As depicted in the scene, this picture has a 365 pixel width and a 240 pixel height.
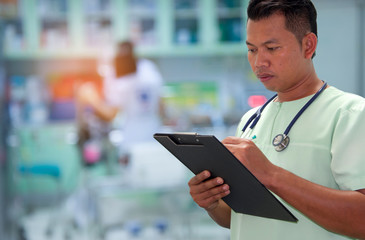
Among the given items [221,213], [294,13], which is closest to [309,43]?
[294,13]

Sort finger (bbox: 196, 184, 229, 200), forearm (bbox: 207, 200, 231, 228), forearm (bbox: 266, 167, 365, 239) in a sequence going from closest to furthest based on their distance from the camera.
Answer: forearm (bbox: 266, 167, 365, 239) → finger (bbox: 196, 184, 229, 200) → forearm (bbox: 207, 200, 231, 228)

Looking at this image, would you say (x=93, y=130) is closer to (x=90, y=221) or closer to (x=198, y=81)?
(x=90, y=221)

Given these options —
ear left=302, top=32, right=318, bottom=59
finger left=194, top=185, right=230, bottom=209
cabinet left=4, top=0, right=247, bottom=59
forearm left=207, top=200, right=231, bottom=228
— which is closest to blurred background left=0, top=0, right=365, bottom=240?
cabinet left=4, top=0, right=247, bottom=59

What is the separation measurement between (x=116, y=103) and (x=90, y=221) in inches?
40.0

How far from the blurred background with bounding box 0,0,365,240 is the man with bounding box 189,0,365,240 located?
2.61 meters

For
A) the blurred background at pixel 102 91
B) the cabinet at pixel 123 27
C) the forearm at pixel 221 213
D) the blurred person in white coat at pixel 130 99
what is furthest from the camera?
the cabinet at pixel 123 27

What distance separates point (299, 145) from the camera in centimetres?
103

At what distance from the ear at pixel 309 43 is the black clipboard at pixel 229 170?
1.07 ft

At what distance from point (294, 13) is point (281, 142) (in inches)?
11.6

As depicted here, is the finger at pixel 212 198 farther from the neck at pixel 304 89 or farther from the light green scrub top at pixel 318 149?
the neck at pixel 304 89

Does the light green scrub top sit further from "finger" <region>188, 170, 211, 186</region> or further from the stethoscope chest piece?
"finger" <region>188, 170, 211, 186</region>

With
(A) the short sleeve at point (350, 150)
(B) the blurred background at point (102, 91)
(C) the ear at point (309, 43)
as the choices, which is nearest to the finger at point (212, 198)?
(A) the short sleeve at point (350, 150)

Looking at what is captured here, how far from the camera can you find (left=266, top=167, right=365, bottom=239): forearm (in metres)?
0.92

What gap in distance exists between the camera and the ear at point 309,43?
1.06 m
